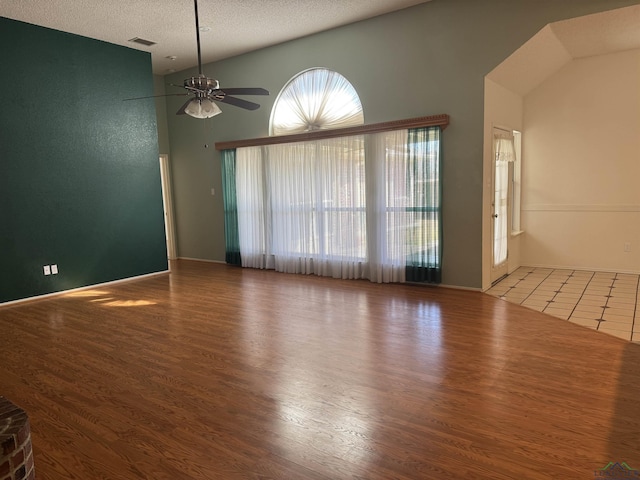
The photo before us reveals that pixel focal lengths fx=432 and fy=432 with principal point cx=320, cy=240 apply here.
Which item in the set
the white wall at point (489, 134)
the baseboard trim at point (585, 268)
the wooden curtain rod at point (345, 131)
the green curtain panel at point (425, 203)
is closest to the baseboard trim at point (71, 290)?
the wooden curtain rod at point (345, 131)

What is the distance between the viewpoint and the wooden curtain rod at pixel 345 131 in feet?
17.7

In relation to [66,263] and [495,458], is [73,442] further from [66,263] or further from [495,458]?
[66,263]

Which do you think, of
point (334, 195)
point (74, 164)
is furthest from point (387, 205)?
point (74, 164)

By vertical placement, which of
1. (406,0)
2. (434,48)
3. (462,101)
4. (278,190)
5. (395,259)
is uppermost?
(406,0)

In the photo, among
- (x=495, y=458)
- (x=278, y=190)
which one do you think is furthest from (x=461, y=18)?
(x=495, y=458)

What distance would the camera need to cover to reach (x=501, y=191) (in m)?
6.09

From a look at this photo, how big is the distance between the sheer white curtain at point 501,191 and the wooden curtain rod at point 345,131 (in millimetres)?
871

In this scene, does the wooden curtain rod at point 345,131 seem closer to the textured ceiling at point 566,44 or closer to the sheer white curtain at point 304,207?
the sheer white curtain at point 304,207

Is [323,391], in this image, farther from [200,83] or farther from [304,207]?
[304,207]

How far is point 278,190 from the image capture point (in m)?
6.99

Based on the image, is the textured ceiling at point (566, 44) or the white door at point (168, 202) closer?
the textured ceiling at point (566, 44)

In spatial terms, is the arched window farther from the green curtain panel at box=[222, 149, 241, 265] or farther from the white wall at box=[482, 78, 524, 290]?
the white wall at box=[482, 78, 524, 290]

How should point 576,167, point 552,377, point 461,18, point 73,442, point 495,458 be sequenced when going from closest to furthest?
1. point 495,458
2. point 73,442
3. point 552,377
4. point 461,18
5. point 576,167

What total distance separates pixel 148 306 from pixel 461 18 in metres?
5.13
